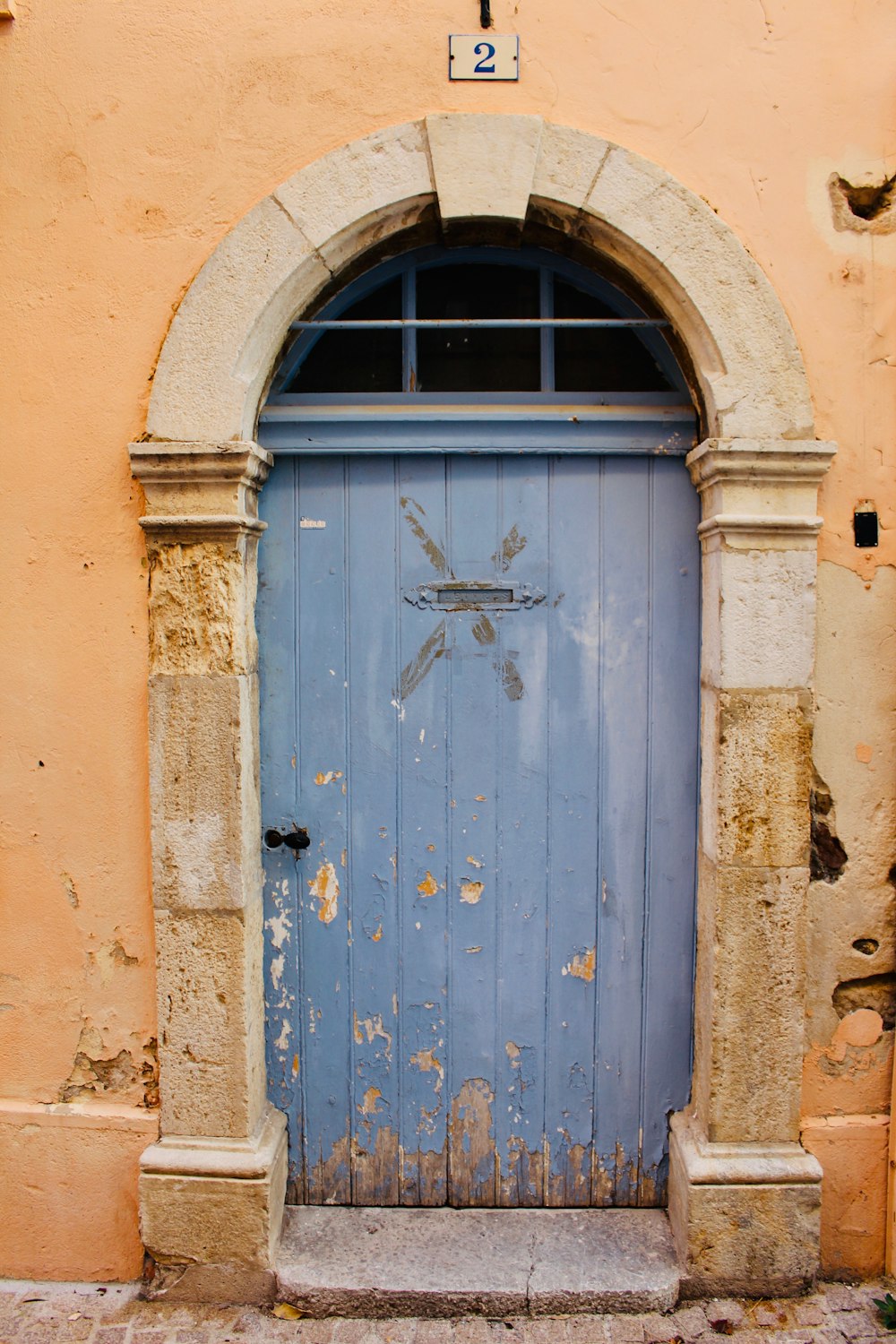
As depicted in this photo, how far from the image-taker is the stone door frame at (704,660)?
7.79 ft

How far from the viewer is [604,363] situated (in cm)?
264

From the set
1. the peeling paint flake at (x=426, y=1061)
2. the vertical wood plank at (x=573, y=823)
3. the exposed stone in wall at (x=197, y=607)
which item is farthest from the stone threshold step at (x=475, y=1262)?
the exposed stone in wall at (x=197, y=607)

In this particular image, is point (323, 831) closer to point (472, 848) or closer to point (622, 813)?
point (472, 848)

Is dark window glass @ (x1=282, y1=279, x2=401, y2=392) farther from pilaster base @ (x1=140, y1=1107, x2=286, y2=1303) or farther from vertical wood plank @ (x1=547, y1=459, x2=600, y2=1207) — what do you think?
pilaster base @ (x1=140, y1=1107, x2=286, y2=1303)

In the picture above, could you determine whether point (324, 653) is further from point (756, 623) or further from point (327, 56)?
point (327, 56)

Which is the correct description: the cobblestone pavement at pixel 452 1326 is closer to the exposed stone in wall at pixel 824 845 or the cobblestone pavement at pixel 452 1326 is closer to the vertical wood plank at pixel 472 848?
the vertical wood plank at pixel 472 848

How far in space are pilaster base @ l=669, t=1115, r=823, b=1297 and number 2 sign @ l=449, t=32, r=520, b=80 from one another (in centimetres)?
318

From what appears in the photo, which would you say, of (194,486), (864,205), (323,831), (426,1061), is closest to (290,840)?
(323,831)

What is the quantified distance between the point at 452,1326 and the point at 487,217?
125 inches

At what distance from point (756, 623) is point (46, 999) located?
A: 2413 millimetres

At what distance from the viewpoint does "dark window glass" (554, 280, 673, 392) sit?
2.64m

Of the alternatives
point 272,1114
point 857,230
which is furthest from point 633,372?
point 272,1114

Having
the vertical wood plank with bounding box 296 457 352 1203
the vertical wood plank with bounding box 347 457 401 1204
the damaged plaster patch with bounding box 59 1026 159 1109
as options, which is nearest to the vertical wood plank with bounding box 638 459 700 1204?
the vertical wood plank with bounding box 347 457 401 1204

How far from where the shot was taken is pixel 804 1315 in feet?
7.93
